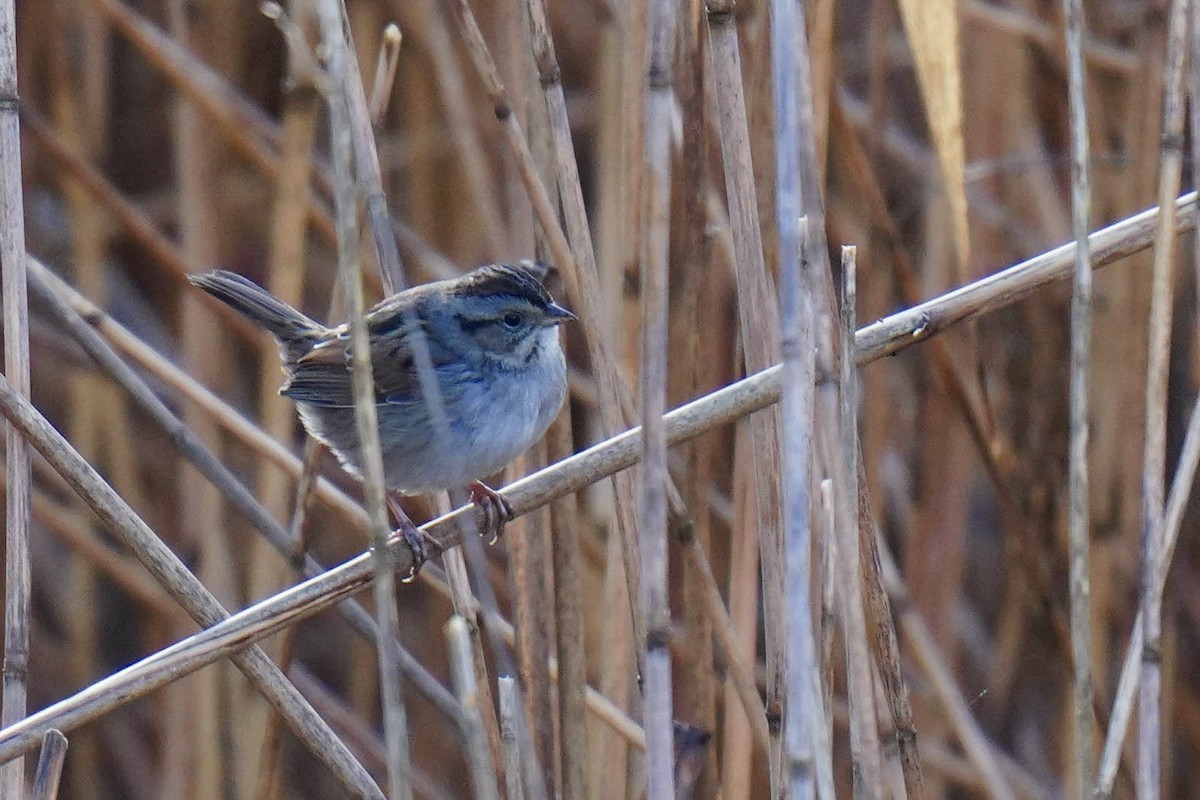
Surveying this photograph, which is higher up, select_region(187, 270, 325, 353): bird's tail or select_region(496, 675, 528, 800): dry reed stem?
select_region(187, 270, 325, 353): bird's tail

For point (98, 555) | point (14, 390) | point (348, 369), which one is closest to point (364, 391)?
point (14, 390)

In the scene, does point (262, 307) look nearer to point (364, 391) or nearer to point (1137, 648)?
point (364, 391)

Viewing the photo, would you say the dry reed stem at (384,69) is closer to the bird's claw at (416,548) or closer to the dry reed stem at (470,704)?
the bird's claw at (416,548)

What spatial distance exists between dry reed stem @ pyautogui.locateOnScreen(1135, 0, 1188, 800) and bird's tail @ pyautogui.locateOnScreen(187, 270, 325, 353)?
5.90 feet

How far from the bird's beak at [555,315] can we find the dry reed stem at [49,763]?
4.33 ft

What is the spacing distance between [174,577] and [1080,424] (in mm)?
1283

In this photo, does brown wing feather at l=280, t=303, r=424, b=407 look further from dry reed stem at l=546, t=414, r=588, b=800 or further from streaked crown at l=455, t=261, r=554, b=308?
dry reed stem at l=546, t=414, r=588, b=800

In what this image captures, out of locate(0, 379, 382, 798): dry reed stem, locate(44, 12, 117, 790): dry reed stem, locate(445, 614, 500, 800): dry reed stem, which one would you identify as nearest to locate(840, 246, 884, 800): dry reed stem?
locate(445, 614, 500, 800): dry reed stem

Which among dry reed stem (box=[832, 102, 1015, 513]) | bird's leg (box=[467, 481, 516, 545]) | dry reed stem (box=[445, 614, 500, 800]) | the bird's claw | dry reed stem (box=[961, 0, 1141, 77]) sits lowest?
dry reed stem (box=[445, 614, 500, 800])

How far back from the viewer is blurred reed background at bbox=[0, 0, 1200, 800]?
1.84 meters

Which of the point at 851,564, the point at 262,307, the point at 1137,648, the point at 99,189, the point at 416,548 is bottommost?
the point at 1137,648

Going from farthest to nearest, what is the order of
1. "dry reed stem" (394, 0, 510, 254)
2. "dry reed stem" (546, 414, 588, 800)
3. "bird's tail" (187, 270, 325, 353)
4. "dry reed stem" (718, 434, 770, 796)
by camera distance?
"dry reed stem" (394, 0, 510, 254)
"bird's tail" (187, 270, 325, 353)
"dry reed stem" (718, 434, 770, 796)
"dry reed stem" (546, 414, 588, 800)

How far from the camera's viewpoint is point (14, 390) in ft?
6.70

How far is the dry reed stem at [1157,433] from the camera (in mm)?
1732
